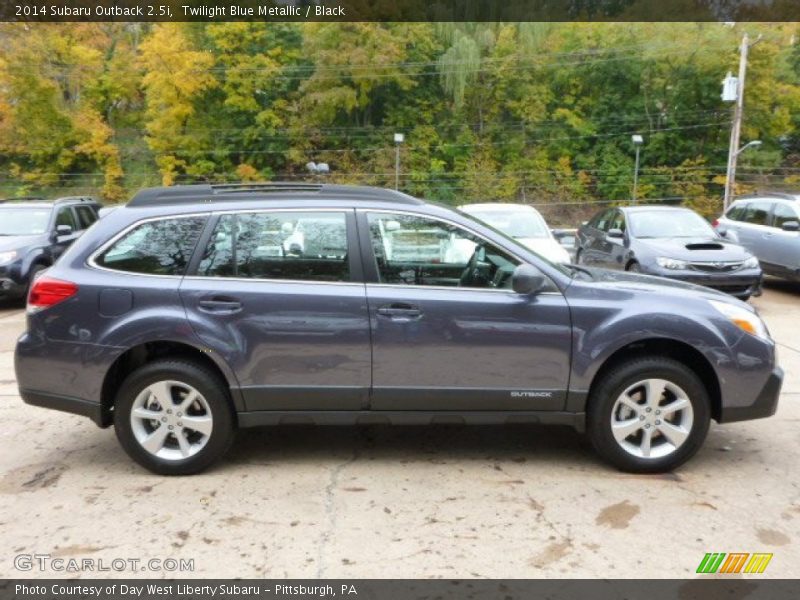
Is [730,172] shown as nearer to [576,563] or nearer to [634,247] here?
[634,247]

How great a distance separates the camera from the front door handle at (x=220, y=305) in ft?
13.0

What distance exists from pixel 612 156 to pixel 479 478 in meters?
40.0

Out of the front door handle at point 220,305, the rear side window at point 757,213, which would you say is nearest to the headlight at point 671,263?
the rear side window at point 757,213

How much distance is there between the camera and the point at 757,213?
39.7 ft

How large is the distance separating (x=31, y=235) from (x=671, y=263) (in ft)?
32.8

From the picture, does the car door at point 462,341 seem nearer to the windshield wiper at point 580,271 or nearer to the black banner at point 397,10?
the windshield wiper at point 580,271

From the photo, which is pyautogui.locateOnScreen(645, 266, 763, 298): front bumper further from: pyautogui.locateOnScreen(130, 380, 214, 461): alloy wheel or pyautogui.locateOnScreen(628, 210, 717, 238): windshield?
pyautogui.locateOnScreen(130, 380, 214, 461): alloy wheel

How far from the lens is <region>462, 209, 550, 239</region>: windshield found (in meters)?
10.0

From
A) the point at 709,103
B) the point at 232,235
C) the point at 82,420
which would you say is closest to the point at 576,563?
the point at 232,235

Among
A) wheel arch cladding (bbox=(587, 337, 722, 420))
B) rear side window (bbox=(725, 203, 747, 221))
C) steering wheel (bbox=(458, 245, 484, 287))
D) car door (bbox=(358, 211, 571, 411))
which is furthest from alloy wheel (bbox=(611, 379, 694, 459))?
rear side window (bbox=(725, 203, 747, 221))

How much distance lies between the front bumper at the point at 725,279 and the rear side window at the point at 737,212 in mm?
3803
